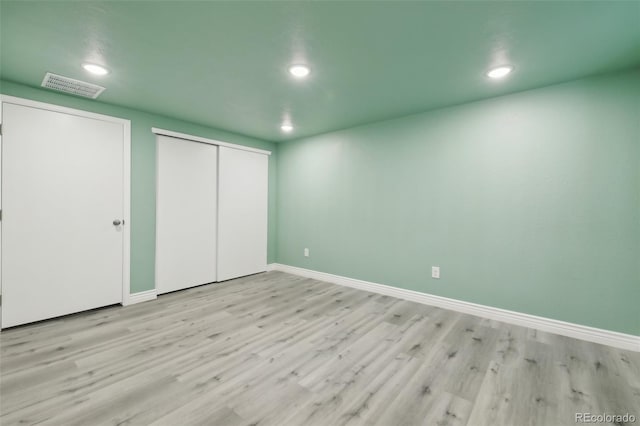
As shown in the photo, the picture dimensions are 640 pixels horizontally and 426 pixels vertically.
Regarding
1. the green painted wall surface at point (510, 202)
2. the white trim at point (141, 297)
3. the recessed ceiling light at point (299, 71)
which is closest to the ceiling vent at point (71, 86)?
the recessed ceiling light at point (299, 71)

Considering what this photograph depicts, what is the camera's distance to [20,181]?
8.49 feet

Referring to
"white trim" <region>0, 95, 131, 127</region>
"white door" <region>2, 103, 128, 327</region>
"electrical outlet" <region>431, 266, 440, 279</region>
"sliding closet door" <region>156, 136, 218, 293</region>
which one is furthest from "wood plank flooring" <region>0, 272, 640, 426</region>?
"white trim" <region>0, 95, 131, 127</region>

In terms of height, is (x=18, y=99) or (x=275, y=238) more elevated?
(x=18, y=99)

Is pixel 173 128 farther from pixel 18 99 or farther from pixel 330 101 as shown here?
pixel 330 101

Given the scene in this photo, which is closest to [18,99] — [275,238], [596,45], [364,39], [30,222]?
[30,222]

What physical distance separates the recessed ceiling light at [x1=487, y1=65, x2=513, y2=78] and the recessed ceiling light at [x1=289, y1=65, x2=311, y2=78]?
158 centimetres

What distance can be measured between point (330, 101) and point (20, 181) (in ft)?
10.4

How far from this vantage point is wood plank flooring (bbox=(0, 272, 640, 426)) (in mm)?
1552

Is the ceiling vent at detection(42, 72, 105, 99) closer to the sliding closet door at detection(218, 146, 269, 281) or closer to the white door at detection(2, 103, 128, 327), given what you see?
the white door at detection(2, 103, 128, 327)

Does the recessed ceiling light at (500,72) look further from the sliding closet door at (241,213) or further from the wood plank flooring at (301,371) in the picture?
the sliding closet door at (241,213)

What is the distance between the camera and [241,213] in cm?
449

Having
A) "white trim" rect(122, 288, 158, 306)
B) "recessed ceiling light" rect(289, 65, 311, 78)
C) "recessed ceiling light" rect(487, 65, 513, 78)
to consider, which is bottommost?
"white trim" rect(122, 288, 158, 306)

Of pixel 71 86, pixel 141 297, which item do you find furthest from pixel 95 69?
pixel 141 297

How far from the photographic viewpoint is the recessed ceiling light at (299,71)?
2.25m
